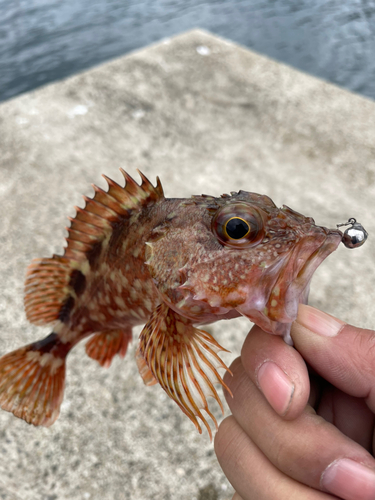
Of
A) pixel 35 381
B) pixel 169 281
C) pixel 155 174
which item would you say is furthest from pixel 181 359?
pixel 155 174

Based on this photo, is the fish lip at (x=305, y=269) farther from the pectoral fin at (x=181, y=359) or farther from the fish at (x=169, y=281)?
the pectoral fin at (x=181, y=359)

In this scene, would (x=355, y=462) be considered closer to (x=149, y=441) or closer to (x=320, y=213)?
(x=149, y=441)

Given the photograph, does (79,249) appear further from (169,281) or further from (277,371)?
(277,371)

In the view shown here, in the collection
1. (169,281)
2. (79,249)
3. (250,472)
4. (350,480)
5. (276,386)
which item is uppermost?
(169,281)

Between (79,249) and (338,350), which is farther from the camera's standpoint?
(79,249)

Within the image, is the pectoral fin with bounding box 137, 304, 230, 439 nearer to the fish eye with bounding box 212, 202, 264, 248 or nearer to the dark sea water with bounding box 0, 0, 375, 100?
the fish eye with bounding box 212, 202, 264, 248

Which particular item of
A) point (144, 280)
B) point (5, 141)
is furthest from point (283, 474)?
point (5, 141)

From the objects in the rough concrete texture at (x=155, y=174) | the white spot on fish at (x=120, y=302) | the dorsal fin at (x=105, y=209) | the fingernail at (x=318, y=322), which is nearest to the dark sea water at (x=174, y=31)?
the rough concrete texture at (x=155, y=174)
